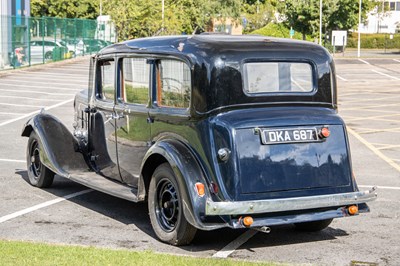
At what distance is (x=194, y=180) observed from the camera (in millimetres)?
7043

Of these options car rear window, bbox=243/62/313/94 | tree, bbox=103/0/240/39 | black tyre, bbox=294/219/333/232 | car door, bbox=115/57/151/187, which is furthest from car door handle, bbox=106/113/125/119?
tree, bbox=103/0/240/39

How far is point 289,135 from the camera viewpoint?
7223 mm

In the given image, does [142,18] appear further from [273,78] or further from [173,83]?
[273,78]

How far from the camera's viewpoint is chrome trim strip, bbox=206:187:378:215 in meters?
6.79

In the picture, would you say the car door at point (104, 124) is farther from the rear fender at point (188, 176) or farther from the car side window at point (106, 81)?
the rear fender at point (188, 176)

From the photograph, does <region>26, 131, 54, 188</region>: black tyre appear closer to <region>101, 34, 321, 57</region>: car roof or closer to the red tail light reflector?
<region>101, 34, 321, 57</region>: car roof

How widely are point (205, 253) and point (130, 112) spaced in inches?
76.1

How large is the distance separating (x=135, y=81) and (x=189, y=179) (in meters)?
1.77

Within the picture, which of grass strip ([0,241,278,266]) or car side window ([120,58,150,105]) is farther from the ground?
car side window ([120,58,150,105])

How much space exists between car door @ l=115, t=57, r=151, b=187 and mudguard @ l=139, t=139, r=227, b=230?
2.47 ft

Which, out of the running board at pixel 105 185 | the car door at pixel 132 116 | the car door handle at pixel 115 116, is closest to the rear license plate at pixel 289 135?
the car door at pixel 132 116

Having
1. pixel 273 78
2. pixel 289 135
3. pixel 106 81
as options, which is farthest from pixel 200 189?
pixel 106 81

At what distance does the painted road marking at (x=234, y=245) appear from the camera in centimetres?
713

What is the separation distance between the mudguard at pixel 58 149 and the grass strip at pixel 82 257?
2.40 meters
